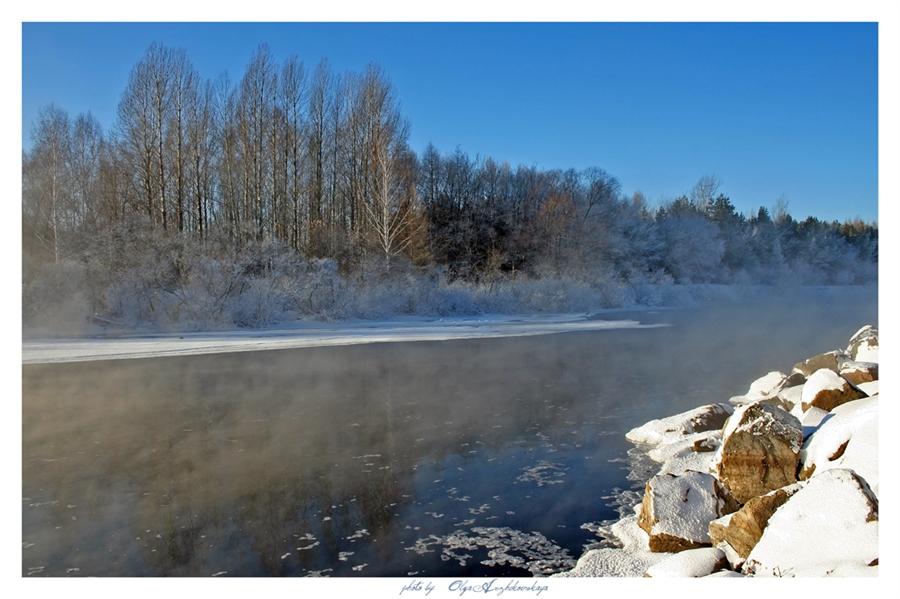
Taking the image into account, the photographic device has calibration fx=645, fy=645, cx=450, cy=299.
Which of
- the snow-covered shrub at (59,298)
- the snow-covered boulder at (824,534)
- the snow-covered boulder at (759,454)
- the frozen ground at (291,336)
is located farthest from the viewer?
the snow-covered shrub at (59,298)

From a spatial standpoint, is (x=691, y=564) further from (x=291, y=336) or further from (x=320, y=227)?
(x=320, y=227)

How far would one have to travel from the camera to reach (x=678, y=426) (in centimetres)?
605

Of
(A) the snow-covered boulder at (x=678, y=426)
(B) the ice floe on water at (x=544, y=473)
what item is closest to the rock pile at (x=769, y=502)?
(A) the snow-covered boulder at (x=678, y=426)

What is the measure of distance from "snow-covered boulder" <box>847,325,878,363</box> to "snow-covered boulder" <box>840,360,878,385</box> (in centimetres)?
150

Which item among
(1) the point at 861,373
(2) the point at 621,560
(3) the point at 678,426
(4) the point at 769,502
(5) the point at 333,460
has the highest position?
(1) the point at 861,373

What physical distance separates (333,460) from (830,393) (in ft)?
14.0

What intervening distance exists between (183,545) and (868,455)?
401 centimetres

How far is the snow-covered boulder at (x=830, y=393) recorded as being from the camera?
18.0 feet

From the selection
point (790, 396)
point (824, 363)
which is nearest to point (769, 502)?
point (790, 396)

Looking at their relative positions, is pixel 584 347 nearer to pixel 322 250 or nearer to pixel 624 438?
pixel 624 438

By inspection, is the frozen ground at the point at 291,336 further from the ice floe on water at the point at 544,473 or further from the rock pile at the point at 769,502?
the rock pile at the point at 769,502

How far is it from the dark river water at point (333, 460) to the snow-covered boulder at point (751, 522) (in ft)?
2.70

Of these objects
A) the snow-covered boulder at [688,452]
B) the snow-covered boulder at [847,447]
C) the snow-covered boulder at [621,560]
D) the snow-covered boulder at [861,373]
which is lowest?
the snow-covered boulder at [621,560]
